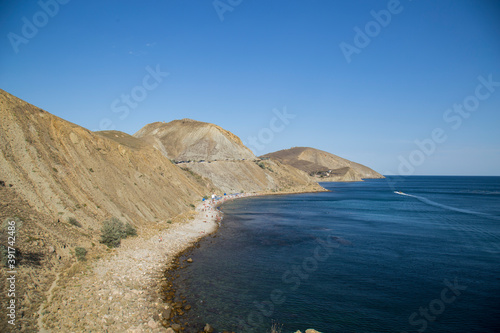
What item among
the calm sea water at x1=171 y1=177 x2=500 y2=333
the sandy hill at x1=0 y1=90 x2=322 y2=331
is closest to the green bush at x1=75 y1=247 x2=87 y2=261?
the sandy hill at x1=0 y1=90 x2=322 y2=331

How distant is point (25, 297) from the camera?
34.1ft

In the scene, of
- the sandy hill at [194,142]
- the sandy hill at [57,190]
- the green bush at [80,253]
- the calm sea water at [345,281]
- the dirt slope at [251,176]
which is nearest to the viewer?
the calm sea water at [345,281]

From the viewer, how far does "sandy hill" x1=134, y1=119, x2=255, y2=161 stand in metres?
91.5

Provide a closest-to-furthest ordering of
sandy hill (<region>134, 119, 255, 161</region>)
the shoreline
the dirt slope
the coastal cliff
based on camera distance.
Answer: the shoreline → the coastal cliff → the dirt slope → sandy hill (<region>134, 119, 255, 161</region>)

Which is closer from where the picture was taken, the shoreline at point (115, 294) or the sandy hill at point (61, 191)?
the shoreline at point (115, 294)

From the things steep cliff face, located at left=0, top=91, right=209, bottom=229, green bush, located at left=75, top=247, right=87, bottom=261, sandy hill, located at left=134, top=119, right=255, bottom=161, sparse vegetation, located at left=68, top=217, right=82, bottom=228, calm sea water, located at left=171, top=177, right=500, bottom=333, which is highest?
sandy hill, located at left=134, top=119, right=255, bottom=161

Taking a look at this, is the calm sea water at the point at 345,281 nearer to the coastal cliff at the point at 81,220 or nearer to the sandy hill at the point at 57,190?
the coastal cliff at the point at 81,220

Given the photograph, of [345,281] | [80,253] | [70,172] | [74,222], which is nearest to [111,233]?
[74,222]

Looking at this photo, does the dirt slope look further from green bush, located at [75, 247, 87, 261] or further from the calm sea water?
green bush, located at [75, 247, 87, 261]

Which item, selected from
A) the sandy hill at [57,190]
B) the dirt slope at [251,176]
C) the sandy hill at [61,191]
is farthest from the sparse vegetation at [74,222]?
the dirt slope at [251,176]

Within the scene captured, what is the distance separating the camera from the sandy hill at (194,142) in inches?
3603

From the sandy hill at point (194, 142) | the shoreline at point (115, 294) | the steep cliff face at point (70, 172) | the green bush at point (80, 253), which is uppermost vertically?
the sandy hill at point (194, 142)

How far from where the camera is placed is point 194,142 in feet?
318

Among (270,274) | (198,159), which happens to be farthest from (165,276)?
(198,159)
